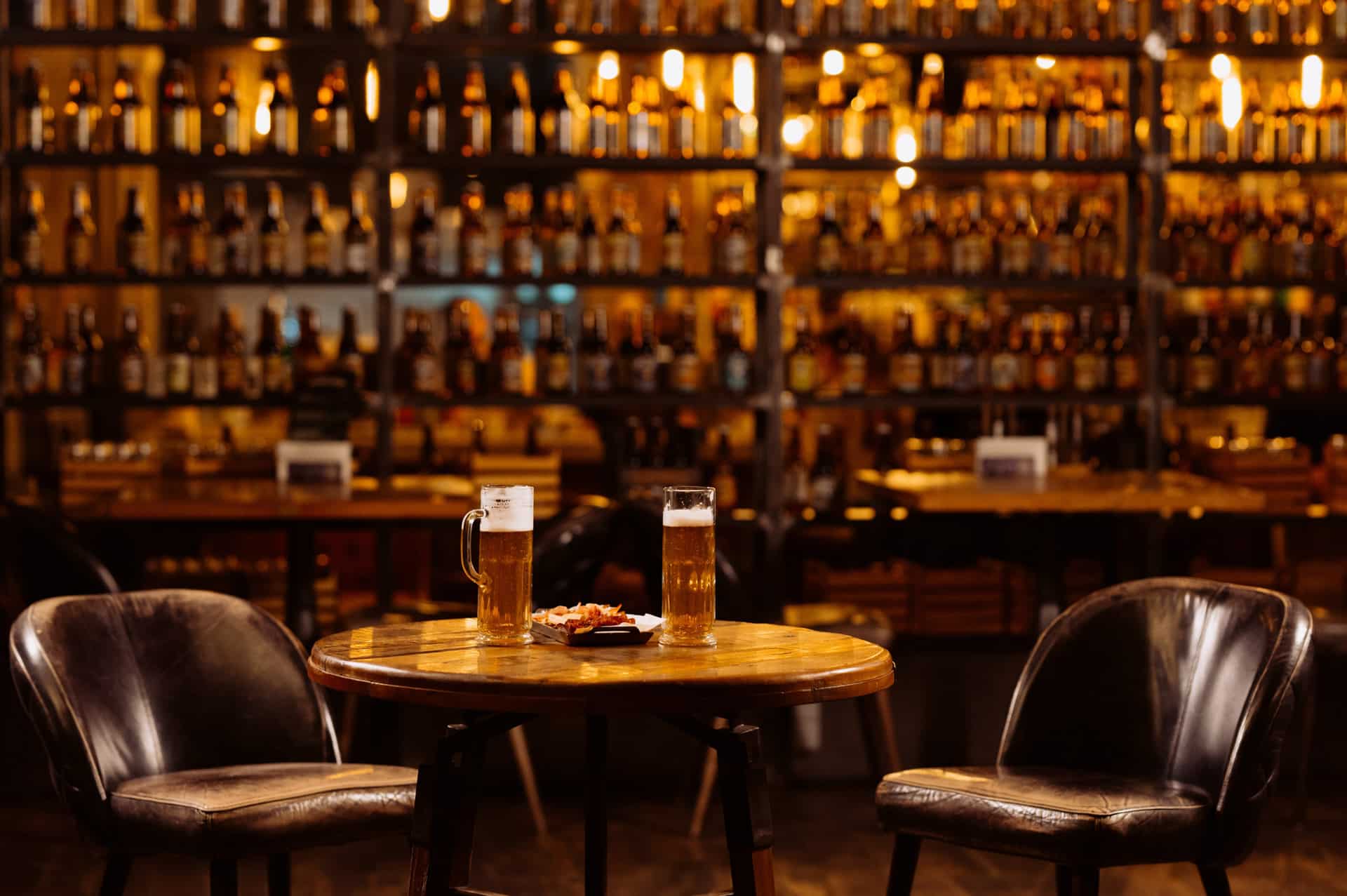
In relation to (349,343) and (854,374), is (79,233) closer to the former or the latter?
(349,343)

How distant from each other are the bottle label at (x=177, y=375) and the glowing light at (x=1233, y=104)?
3.39 m

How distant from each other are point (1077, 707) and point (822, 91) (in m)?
3.25

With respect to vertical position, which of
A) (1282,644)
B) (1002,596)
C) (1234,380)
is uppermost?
(1234,380)

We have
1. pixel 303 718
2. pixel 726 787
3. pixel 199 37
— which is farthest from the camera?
pixel 199 37

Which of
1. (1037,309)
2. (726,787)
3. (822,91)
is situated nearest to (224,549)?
(822,91)

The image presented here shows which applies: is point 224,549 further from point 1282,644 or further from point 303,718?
point 1282,644

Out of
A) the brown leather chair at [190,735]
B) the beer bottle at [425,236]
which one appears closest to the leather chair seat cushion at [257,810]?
the brown leather chair at [190,735]

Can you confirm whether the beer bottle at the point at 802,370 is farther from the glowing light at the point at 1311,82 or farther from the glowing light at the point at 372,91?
the glowing light at the point at 1311,82

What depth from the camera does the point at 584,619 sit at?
1931 millimetres

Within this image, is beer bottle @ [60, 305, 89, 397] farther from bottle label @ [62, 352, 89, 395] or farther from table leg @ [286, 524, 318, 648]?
table leg @ [286, 524, 318, 648]

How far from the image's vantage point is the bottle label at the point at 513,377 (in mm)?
4977

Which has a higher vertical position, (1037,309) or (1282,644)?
(1037,309)

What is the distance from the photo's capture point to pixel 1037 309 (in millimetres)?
5359

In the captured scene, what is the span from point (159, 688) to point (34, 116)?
10.3ft
